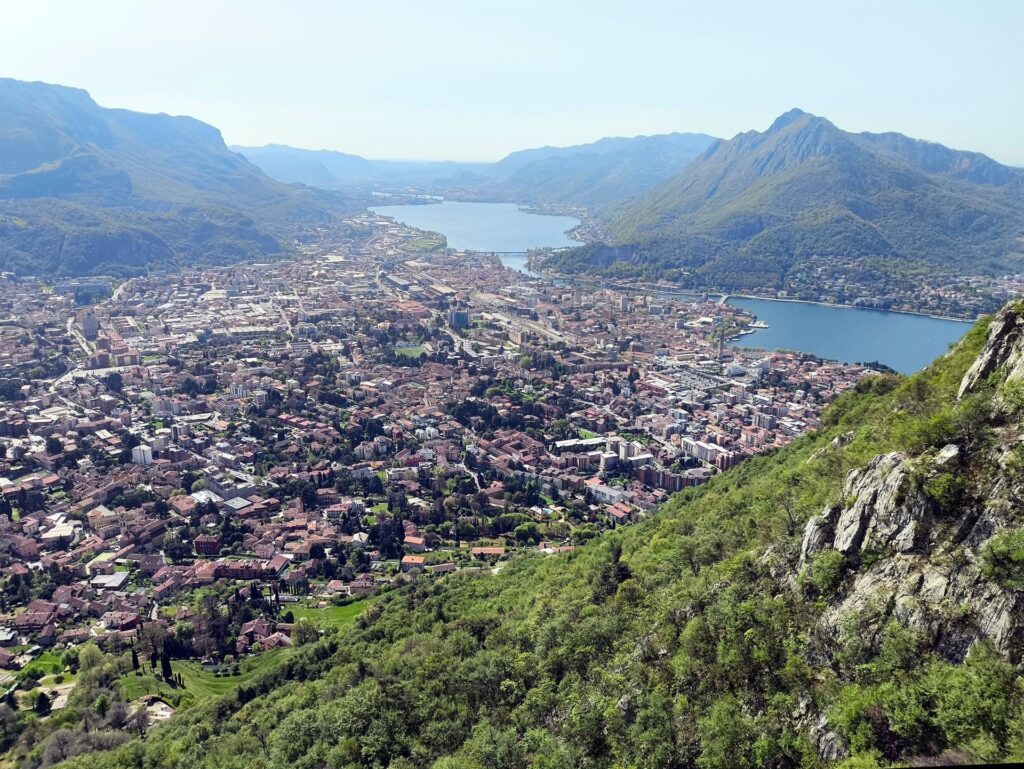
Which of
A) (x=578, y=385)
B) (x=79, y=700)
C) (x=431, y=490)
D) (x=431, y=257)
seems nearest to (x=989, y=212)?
(x=431, y=257)

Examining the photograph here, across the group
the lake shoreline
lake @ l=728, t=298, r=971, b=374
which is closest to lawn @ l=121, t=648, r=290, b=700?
lake @ l=728, t=298, r=971, b=374

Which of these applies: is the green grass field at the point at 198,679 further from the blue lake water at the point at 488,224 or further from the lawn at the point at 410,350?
the blue lake water at the point at 488,224

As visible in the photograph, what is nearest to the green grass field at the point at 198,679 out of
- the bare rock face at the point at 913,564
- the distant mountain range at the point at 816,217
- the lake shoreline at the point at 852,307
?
the bare rock face at the point at 913,564

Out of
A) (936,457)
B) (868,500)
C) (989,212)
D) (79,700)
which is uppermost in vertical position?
(989,212)

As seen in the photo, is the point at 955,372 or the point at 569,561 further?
the point at 569,561

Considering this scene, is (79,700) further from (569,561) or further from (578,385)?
(578,385)

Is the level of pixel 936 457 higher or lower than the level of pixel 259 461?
higher

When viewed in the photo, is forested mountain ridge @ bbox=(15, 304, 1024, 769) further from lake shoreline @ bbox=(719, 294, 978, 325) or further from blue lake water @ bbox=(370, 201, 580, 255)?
blue lake water @ bbox=(370, 201, 580, 255)
